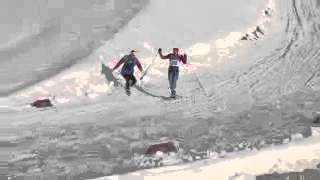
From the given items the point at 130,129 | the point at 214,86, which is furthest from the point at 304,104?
the point at 130,129

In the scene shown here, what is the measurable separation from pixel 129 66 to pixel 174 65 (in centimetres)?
12

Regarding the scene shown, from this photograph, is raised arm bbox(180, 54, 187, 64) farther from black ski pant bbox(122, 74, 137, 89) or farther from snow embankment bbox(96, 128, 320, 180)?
snow embankment bbox(96, 128, 320, 180)

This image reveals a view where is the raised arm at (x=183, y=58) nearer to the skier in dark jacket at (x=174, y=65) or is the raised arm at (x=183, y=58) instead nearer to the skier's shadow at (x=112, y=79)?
the skier in dark jacket at (x=174, y=65)

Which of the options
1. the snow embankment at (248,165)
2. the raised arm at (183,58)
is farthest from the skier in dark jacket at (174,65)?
the snow embankment at (248,165)

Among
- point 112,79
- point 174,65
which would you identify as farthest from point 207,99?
point 112,79

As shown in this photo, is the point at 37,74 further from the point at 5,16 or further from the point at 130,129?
the point at 130,129

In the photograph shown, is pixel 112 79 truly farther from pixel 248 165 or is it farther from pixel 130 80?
pixel 248 165

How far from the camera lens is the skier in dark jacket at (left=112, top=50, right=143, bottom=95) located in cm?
169

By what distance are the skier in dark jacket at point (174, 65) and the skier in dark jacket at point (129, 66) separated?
0.23 feet

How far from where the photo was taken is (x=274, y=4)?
5.68 ft

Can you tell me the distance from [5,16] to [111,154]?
45cm

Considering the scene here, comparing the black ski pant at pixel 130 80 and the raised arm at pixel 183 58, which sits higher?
the raised arm at pixel 183 58

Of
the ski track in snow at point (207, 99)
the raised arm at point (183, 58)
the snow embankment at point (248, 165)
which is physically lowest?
the snow embankment at point (248, 165)

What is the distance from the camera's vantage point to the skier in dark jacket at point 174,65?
1.70 m
